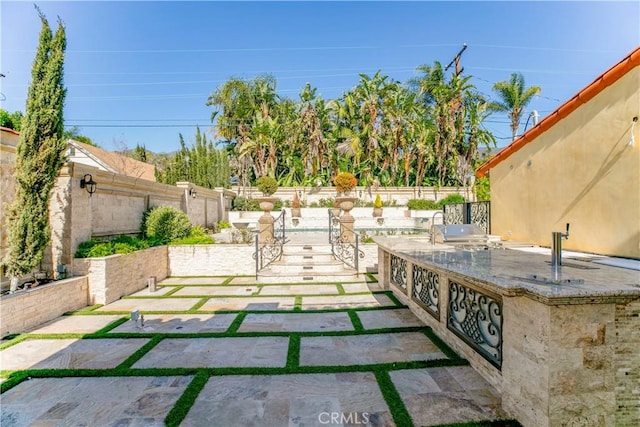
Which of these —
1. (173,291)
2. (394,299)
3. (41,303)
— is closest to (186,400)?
(41,303)

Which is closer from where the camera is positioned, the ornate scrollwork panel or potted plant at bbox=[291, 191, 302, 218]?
the ornate scrollwork panel

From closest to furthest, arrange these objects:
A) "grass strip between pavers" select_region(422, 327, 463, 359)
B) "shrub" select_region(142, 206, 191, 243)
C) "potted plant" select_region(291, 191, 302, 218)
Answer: "grass strip between pavers" select_region(422, 327, 463, 359) → "shrub" select_region(142, 206, 191, 243) → "potted plant" select_region(291, 191, 302, 218)

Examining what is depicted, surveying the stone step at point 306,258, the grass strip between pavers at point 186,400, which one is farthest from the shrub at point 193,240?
the grass strip between pavers at point 186,400

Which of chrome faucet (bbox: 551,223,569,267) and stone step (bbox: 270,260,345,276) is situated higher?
chrome faucet (bbox: 551,223,569,267)

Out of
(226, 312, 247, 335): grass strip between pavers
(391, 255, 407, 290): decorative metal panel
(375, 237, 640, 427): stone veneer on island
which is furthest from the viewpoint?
(391, 255, 407, 290): decorative metal panel

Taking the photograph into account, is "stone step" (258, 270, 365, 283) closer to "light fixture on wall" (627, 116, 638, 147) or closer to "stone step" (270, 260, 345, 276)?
"stone step" (270, 260, 345, 276)

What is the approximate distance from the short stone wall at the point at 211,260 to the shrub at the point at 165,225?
72 cm

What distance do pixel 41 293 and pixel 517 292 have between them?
25.2 ft

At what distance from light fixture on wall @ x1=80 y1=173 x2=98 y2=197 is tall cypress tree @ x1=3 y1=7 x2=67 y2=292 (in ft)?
3.03

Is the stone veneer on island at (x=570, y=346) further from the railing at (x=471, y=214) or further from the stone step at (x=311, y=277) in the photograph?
the railing at (x=471, y=214)

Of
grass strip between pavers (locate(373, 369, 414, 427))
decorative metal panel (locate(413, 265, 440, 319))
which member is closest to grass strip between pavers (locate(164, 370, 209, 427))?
grass strip between pavers (locate(373, 369, 414, 427))

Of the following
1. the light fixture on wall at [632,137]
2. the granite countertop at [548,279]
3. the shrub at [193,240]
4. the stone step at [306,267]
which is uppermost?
the light fixture on wall at [632,137]

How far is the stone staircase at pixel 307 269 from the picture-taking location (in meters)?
9.12

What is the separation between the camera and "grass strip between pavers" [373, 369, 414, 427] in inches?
116
